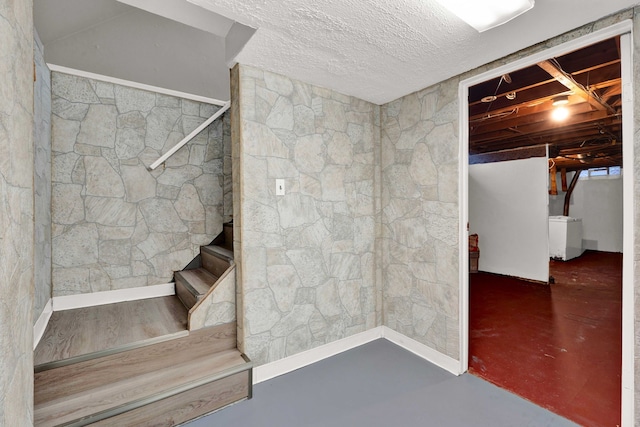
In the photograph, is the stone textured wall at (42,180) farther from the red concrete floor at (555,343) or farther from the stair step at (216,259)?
the red concrete floor at (555,343)

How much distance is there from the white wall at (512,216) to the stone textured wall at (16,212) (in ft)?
18.3

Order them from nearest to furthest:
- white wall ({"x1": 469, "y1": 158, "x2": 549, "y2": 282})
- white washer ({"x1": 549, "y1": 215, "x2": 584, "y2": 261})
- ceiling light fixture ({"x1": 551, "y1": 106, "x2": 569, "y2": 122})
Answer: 1. ceiling light fixture ({"x1": 551, "y1": 106, "x2": 569, "y2": 122})
2. white wall ({"x1": 469, "y1": 158, "x2": 549, "y2": 282})
3. white washer ({"x1": 549, "y1": 215, "x2": 584, "y2": 261})

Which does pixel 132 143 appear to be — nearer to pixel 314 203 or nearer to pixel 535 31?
pixel 314 203

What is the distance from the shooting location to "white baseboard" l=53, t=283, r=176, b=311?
2555mm

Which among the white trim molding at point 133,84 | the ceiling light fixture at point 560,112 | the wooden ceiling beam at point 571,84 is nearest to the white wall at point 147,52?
the white trim molding at point 133,84

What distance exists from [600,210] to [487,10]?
8746 millimetres

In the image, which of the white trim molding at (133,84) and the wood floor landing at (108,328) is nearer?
the wood floor landing at (108,328)

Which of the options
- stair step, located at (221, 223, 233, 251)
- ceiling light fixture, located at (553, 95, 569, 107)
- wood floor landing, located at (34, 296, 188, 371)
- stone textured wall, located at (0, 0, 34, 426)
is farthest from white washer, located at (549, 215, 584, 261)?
stone textured wall, located at (0, 0, 34, 426)

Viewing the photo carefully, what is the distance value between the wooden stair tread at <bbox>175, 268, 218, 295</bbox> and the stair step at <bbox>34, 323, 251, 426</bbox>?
45 cm

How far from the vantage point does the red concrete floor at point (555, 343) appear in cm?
193

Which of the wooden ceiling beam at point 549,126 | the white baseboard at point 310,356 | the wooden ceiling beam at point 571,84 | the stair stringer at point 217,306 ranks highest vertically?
the wooden ceiling beam at point 549,126

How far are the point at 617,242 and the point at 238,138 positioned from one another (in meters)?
9.48

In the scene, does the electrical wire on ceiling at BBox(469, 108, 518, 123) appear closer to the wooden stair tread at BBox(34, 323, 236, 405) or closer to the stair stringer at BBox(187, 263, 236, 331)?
the stair stringer at BBox(187, 263, 236, 331)

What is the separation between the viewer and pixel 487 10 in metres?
1.42
